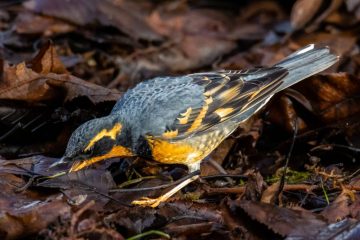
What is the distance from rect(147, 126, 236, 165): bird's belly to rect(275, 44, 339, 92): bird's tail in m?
0.74

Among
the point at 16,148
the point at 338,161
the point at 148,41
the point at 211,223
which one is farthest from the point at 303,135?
the point at 148,41

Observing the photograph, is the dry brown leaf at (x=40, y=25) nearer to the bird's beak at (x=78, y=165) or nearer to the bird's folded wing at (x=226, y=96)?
the bird's folded wing at (x=226, y=96)

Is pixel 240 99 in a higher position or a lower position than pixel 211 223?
higher

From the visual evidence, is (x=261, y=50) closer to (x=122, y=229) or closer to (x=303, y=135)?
(x=303, y=135)

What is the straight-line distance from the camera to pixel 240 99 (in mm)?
6164

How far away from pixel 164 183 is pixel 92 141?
30.2 inches

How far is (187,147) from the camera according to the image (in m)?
5.95

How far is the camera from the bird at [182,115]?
5484mm

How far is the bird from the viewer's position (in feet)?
18.0

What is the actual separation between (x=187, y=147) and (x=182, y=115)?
0.28 meters

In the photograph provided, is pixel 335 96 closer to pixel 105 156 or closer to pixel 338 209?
pixel 338 209

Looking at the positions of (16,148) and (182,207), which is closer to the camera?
(182,207)

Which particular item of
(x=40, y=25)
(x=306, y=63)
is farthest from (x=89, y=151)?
(x=40, y=25)

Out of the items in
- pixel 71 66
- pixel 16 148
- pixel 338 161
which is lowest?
pixel 338 161
